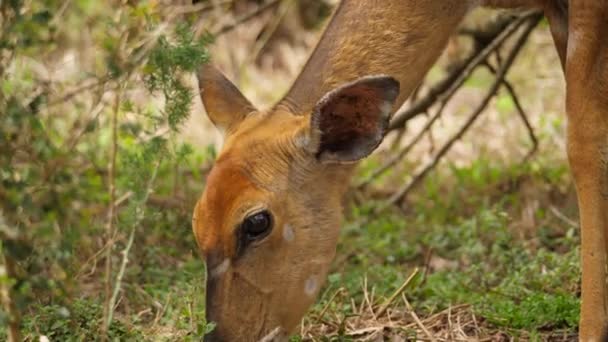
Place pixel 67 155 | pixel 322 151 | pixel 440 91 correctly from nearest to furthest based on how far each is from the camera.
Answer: pixel 67 155 → pixel 322 151 → pixel 440 91

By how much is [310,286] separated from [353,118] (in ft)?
2.45

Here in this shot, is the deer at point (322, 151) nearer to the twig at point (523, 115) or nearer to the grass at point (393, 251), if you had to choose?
the grass at point (393, 251)

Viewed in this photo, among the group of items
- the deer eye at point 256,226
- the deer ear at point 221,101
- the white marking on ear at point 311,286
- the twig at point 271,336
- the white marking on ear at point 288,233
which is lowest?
the twig at point 271,336

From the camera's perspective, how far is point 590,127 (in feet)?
19.0

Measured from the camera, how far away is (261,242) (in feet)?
17.1

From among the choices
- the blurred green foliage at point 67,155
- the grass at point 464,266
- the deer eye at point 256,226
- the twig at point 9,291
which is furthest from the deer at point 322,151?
the twig at point 9,291

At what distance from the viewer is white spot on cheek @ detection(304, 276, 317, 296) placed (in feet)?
17.6

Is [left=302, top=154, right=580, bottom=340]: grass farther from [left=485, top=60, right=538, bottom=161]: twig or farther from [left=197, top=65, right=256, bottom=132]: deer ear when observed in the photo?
[left=197, top=65, right=256, bottom=132]: deer ear

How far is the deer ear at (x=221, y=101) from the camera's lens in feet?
19.0

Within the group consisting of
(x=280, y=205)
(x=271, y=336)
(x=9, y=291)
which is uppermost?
(x=9, y=291)

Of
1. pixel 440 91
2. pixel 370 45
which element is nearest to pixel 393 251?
pixel 440 91

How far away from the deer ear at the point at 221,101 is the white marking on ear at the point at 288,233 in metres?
0.68

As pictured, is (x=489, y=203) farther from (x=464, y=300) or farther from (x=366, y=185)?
(x=464, y=300)

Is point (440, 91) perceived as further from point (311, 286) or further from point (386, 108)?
point (311, 286)
